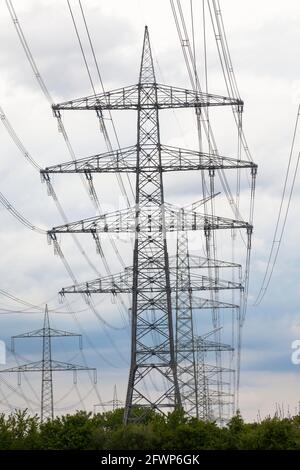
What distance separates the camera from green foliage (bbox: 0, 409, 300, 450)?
80.4 meters

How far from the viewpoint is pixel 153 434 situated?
8069cm

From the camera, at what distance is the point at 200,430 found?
84.1 m

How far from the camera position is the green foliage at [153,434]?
80438 millimetres

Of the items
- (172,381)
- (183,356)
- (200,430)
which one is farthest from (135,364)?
(183,356)

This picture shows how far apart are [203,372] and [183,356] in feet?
77.2
